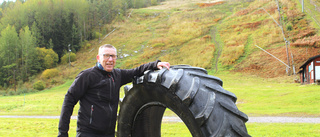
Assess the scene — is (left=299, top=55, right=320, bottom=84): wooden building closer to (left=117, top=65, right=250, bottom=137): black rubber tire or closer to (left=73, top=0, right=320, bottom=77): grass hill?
(left=73, top=0, right=320, bottom=77): grass hill

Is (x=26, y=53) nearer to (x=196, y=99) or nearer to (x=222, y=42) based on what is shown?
(x=222, y=42)

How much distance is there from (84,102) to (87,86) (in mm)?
230

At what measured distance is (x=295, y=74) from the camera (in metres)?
34.6

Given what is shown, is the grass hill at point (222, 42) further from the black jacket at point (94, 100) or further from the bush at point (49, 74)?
the black jacket at point (94, 100)

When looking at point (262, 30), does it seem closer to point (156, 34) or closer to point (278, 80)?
point (278, 80)

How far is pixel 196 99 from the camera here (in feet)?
7.80

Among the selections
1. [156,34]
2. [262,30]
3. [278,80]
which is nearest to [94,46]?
[156,34]

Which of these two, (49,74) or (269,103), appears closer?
(269,103)

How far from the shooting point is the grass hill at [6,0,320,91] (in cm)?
4097

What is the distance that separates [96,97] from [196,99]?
1.47 m

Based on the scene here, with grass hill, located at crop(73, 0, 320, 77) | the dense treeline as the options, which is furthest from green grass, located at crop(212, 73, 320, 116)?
the dense treeline

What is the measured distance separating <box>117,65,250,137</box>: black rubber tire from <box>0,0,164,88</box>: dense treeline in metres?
65.9

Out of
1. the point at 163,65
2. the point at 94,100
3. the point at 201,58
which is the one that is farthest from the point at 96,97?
the point at 201,58

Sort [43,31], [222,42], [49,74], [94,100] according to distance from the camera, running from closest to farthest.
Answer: [94,100]
[49,74]
[222,42]
[43,31]
